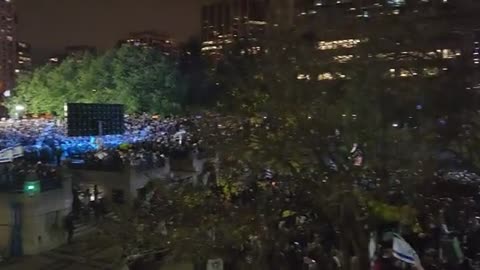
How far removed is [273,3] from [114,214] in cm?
238

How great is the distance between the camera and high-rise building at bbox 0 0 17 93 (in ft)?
440

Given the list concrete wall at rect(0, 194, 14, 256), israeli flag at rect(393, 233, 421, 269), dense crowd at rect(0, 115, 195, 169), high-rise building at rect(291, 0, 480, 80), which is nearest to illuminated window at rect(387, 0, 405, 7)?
high-rise building at rect(291, 0, 480, 80)

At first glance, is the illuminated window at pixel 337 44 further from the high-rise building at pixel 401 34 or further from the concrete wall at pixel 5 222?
the concrete wall at pixel 5 222

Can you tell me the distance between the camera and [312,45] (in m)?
3.99

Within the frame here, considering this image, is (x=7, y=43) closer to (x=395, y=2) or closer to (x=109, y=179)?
(x=109, y=179)

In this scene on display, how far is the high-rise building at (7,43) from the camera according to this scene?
134m

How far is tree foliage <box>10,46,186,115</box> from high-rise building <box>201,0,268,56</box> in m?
32.9

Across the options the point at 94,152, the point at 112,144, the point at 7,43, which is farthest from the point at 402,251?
the point at 7,43

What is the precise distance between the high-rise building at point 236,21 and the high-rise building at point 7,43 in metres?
135

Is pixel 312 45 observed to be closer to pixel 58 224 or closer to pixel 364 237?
pixel 364 237

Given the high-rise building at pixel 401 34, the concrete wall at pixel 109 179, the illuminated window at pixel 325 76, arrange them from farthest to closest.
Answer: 1. the concrete wall at pixel 109 179
2. the illuminated window at pixel 325 76
3. the high-rise building at pixel 401 34

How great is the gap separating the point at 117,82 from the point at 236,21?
3925cm

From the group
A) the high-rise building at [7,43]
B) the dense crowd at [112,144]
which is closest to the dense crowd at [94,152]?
the dense crowd at [112,144]

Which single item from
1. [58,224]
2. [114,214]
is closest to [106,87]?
[58,224]
